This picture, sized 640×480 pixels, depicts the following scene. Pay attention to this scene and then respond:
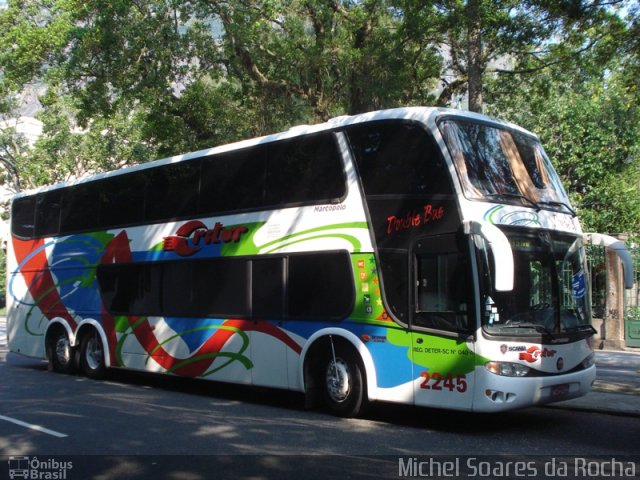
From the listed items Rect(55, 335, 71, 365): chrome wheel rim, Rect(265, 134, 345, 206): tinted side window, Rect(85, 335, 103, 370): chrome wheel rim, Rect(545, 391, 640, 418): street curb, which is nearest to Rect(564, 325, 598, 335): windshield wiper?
Rect(545, 391, 640, 418): street curb

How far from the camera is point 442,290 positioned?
8.57 metres

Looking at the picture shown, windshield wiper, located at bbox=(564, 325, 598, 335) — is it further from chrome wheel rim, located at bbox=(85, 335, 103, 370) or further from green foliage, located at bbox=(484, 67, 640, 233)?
green foliage, located at bbox=(484, 67, 640, 233)

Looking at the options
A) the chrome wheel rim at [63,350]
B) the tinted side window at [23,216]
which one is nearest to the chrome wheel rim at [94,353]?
the chrome wheel rim at [63,350]

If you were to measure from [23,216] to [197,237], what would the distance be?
6.60m

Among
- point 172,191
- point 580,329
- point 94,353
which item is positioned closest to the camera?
point 580,329

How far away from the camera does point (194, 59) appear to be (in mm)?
19594

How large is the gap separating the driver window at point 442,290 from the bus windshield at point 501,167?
840 millimetres

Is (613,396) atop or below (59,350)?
below

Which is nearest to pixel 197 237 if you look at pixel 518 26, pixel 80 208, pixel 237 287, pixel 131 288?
pixel 237 287

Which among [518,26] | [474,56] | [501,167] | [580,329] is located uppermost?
[518,26]

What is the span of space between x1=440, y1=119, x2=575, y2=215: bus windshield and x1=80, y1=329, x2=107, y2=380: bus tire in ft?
28.5

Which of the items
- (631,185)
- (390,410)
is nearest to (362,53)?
(390,410)

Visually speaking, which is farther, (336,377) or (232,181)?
(232,181)

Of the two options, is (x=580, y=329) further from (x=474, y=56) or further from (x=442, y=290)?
(x=474, y=56)
